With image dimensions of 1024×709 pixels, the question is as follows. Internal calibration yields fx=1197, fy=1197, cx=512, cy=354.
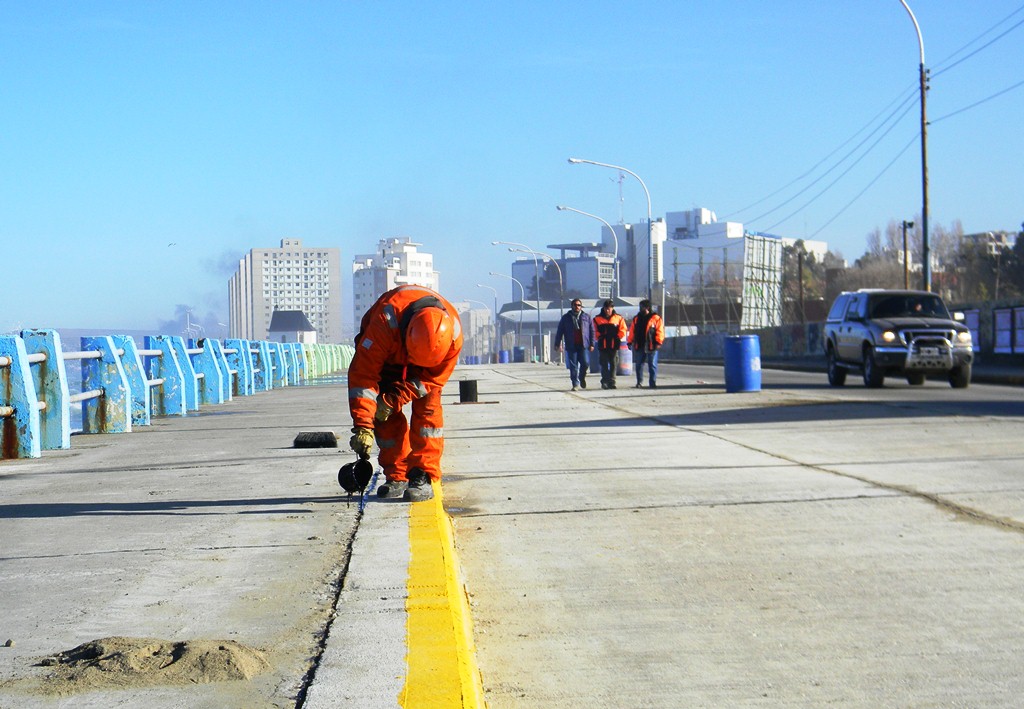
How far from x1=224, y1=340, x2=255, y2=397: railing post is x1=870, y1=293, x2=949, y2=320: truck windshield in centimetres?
1303

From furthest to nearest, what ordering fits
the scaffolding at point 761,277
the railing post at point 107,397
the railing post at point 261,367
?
the scaffolding at point 761,277
the railing post at point 261,367
the railing post at point 107,397

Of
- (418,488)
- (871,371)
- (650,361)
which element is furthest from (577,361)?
(418,488)

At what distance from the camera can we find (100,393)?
14023 millimetres

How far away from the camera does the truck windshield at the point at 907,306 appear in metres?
21.8

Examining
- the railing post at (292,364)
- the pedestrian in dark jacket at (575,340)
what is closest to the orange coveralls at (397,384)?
the pedestrian in dark jacket at (575,340)

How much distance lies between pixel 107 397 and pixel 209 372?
267 inches

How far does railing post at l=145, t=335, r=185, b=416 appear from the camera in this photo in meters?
17.4

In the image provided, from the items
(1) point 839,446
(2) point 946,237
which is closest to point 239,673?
(1) point 839,446

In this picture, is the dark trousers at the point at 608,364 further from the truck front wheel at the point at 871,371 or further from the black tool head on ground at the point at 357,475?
the black tool head on ground at the point at 357,475

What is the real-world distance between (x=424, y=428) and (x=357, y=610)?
2.97m

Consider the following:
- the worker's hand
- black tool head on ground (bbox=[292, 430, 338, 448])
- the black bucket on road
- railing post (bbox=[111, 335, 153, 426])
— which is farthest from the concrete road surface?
the black bucket on road

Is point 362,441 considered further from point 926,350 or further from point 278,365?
point 278,365

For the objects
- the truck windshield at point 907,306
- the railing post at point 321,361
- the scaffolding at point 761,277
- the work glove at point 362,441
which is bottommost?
the railing post at point 321,361

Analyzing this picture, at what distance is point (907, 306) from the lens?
22.1 meters
